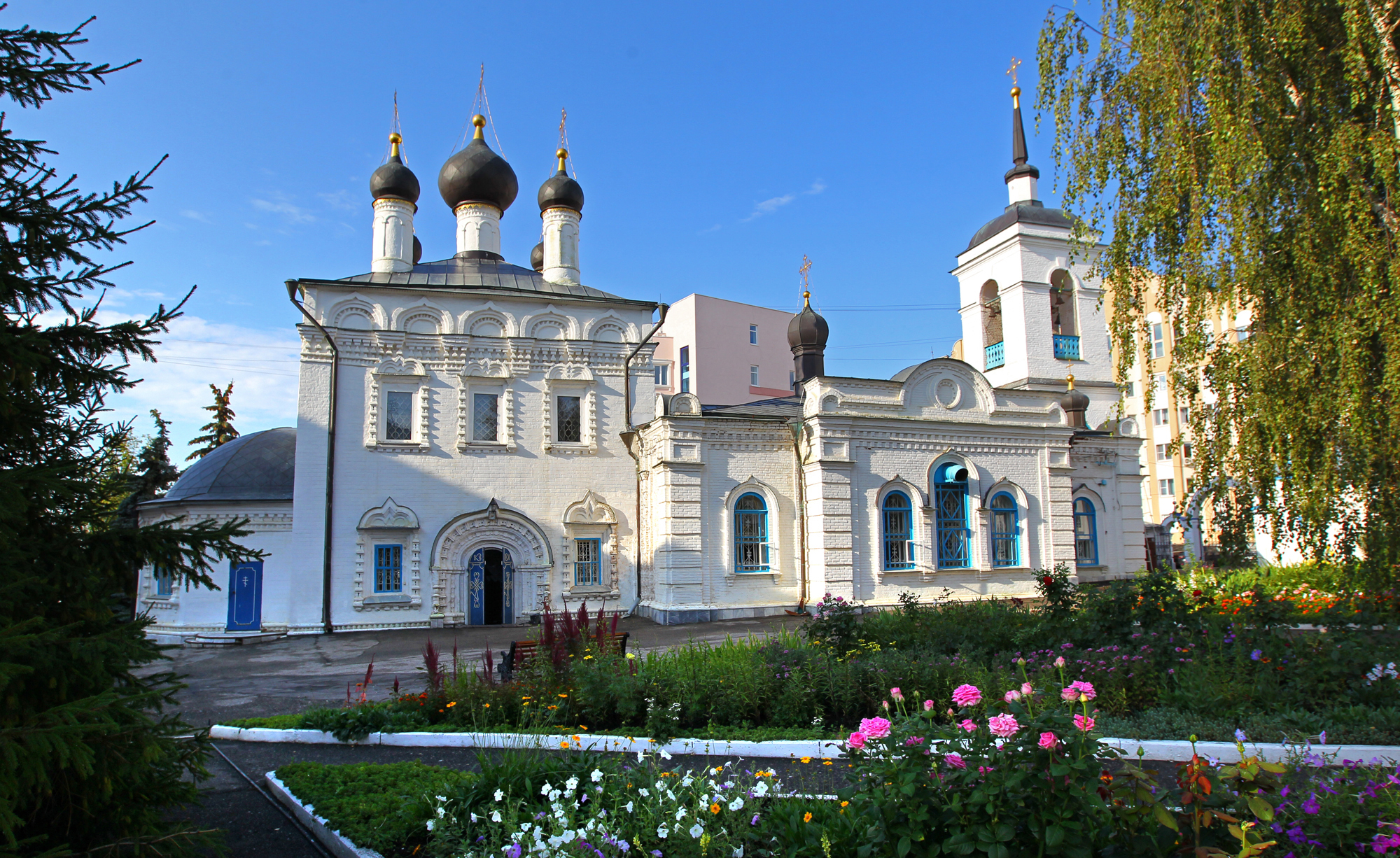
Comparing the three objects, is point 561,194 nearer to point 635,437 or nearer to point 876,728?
point 635,437

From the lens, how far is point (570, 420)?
58.1 ft

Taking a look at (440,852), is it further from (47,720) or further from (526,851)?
(47,720)

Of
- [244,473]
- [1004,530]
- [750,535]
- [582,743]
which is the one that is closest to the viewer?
[582,743]

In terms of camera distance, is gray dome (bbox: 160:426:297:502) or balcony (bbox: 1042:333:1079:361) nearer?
gray dome (bbox: 160:426:297:502)

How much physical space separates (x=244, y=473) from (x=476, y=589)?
17.4ft

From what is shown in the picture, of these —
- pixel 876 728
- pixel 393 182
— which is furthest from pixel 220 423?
pixel 876 728

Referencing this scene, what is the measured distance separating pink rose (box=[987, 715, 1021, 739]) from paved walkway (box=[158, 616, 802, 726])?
595 centimetres

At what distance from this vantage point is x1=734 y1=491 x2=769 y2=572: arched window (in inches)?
646

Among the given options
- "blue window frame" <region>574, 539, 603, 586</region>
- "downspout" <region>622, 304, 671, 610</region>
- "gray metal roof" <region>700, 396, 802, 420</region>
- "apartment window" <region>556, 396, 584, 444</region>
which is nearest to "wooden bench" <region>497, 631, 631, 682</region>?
"gray metal roof" <region>700, 396, 802, 420</region>

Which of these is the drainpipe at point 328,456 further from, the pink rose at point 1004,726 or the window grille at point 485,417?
the pink rose at point 1004,726

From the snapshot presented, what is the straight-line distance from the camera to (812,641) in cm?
842

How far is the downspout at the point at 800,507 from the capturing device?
16.5 meters

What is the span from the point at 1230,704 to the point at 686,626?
10.1 meters

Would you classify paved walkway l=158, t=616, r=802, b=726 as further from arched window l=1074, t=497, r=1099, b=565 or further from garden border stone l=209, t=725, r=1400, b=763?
arched window l=1074, t=497, r=1099, b=565
